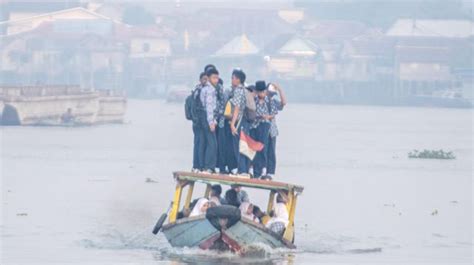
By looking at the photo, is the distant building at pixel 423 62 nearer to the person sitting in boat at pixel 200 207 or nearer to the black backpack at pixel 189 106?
the black backpack at pixel 189 106

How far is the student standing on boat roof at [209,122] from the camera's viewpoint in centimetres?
Answer: 2648

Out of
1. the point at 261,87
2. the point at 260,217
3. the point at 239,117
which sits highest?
the point at 261,87

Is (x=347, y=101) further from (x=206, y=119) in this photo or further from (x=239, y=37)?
(x=206, y=119)

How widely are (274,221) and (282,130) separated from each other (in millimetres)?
61371

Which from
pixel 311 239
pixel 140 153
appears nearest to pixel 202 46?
pixel 140 153

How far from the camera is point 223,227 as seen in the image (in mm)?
25328

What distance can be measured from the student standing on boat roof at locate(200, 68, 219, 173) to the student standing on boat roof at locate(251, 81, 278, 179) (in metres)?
0.70

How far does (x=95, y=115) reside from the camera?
87.6 m

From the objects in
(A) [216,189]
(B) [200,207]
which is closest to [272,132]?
(A) [216,189]

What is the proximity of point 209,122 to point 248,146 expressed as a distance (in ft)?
2.33

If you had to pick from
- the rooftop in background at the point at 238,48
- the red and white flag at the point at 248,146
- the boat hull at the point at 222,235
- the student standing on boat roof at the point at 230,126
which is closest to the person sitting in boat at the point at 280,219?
the boat hull at the point at 222,235

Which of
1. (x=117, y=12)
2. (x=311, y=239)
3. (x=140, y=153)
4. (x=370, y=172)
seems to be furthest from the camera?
(x=117, y=12)

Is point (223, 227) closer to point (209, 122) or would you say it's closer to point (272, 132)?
point (209, 122)

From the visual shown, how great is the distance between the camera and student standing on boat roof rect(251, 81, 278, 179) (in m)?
26.9
